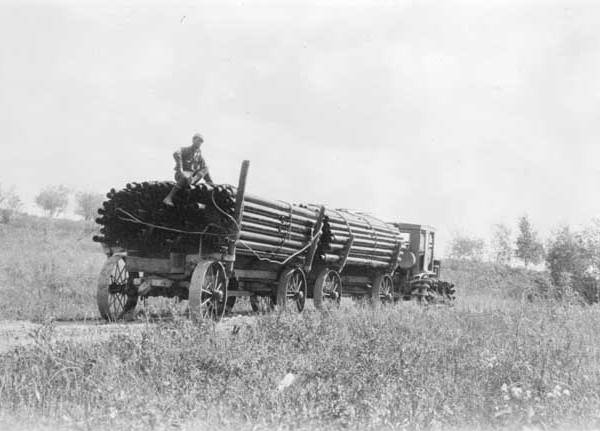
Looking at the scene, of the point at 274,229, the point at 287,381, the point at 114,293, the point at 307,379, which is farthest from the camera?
the point at 274,229

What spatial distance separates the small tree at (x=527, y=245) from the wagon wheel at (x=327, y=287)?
47231 mm

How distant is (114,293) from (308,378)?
504cm

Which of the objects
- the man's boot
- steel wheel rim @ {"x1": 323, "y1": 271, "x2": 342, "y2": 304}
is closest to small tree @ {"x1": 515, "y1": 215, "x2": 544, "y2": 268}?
steel wheel rim @ {"x1": 323, "y1": 271, "x2": 342, "y2": 304}

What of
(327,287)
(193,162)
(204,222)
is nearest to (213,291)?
(204,222)

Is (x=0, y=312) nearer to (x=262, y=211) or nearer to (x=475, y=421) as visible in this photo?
(x=262, y=211)

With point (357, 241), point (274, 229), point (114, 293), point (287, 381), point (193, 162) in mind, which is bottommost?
point (287, 381)

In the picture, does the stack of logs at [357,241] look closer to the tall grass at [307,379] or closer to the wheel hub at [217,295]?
the wheel hub at [217,295]

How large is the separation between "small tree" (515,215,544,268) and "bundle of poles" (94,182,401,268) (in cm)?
4883

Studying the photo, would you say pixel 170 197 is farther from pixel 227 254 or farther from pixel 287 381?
pixel 287 381

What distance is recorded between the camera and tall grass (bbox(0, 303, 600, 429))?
4250mm

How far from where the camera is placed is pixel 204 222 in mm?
8961

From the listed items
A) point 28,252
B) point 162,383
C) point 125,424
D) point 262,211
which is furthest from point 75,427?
point 28,252

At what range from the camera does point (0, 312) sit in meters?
9.93

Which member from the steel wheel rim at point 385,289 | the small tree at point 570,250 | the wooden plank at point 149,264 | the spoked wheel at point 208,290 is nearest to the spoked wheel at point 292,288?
the spoked wheel at point 208,290
